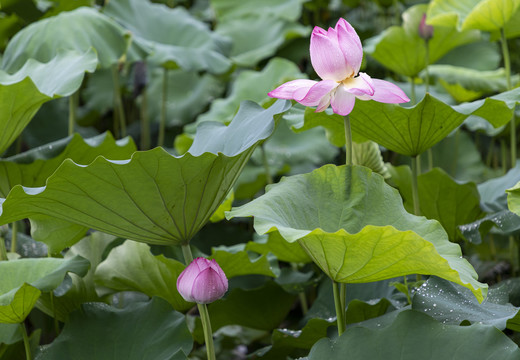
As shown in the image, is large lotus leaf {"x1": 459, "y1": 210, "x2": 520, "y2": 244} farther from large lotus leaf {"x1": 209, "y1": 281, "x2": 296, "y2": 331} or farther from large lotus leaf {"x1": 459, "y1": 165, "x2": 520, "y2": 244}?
large lotus leaf {"x1": 209, "y1": 281, "x2": 296, "y2": 331}

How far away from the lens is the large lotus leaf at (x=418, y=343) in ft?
2.54

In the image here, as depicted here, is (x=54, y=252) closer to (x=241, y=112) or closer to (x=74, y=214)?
(x=74, y=214)

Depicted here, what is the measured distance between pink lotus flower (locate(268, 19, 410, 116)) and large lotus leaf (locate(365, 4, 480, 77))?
0.88 metres

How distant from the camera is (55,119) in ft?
7.68

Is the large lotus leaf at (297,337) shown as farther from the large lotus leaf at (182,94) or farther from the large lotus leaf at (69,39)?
the large lotus leaf at (182,94)

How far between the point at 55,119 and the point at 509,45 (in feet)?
5.90

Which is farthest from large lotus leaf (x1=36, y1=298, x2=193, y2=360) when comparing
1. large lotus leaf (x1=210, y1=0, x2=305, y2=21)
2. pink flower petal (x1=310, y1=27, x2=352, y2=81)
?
large lotus leaf (x1=210, y1=0, x2=305, y2=21)

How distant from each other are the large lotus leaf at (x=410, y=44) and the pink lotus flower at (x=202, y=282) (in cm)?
104

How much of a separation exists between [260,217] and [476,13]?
83cm

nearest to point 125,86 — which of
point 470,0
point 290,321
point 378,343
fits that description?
point 290,321

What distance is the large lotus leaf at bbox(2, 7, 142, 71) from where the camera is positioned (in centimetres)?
167

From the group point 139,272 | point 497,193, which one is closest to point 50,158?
point 139,272

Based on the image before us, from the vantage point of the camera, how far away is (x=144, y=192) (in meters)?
0.86

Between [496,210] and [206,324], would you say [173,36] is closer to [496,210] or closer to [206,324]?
[496,210]
